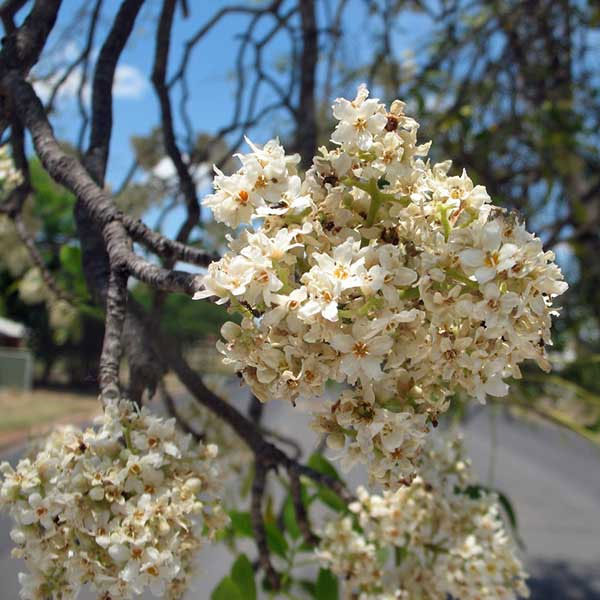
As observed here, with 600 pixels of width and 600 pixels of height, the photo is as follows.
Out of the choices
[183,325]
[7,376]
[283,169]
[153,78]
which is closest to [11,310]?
[7,376]

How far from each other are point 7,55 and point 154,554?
55 centimetres

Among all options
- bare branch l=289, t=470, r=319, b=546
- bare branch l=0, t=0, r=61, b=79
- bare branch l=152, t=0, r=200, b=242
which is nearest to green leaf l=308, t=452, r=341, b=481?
bare branch l=289, t=470, r=319, b=546

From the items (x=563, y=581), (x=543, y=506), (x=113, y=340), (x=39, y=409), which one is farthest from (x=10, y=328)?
(x=113, y=340)

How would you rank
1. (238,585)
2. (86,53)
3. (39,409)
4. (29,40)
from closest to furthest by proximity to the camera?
(29,40) → (238,585) → (86,53) → (39,409)

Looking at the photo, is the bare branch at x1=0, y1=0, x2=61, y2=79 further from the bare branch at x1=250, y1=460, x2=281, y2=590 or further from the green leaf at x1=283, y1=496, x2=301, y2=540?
the green leaf at x1=283, y1=496, x2=301, y2=540

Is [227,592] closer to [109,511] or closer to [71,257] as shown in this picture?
[109,511]

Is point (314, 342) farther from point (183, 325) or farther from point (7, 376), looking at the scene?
point (7, 376)

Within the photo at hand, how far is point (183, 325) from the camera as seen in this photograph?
5.90 feet

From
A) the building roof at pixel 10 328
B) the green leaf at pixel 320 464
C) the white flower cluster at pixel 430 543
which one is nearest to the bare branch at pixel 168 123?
the green leaf at pixel 320 464

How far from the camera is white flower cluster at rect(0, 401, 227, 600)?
0.50 meters

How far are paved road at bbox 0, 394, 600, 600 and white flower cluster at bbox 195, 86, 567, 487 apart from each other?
42cm

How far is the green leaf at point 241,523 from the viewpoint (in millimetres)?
1002

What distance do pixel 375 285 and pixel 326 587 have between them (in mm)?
656

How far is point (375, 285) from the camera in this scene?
0.42m
